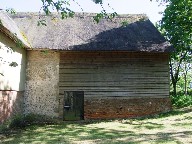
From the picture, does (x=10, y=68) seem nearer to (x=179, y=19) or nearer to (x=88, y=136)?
(x=88, y=136)

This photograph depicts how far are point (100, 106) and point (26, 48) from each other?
5.76 metres

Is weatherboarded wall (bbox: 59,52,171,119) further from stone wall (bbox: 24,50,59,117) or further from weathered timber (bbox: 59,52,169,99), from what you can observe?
stone wall (bbox: 24,50,59,117)

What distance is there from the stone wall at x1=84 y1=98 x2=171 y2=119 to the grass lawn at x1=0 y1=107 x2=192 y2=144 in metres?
2.49

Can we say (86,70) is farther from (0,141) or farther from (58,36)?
(0,141)

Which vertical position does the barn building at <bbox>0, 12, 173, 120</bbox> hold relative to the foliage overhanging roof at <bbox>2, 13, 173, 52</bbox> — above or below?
below

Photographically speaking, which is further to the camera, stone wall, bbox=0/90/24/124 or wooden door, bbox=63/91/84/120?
wooden door, bbox=63/91/84/120

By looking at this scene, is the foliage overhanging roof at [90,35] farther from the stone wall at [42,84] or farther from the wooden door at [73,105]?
the wooden door at [73,105]

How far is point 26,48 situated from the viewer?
19078mm

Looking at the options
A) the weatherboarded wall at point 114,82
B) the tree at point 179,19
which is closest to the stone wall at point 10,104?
the weatherboarded wall at point 114,82

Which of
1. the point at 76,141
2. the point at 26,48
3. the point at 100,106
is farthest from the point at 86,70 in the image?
the point at 76,141

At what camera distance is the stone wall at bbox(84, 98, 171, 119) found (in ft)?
63.9

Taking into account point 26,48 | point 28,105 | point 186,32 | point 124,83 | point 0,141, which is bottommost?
point 0,141

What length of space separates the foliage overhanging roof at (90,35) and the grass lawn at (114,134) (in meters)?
4.93

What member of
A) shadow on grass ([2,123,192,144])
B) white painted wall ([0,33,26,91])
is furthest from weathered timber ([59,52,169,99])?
shadow on grass ([2,123,192,144])
